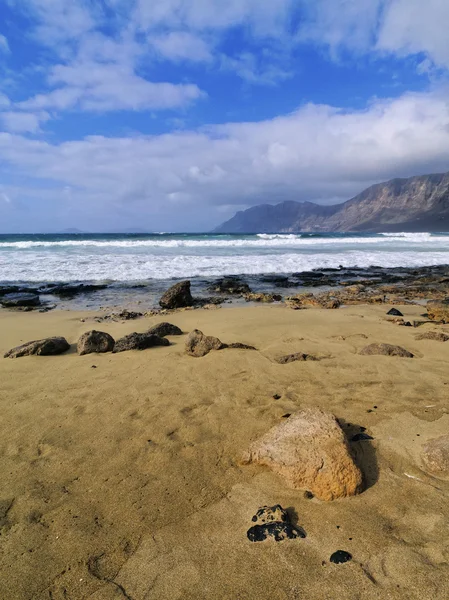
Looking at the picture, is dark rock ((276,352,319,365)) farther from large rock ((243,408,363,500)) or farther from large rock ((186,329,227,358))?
large rock ((243,408,363,500))

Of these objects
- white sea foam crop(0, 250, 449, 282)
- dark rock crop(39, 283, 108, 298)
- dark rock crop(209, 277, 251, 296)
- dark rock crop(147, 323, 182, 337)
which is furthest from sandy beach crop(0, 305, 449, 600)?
white sea foam crop(0, 250, 449, 282)

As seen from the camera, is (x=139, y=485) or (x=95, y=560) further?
(x=139, y=485)

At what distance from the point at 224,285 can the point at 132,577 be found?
1020 centimetres

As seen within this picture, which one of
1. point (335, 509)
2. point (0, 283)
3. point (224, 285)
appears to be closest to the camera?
point (335, 509)

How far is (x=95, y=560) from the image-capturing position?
1.85m

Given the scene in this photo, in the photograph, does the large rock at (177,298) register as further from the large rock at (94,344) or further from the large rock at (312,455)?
the large rock at (312,455)

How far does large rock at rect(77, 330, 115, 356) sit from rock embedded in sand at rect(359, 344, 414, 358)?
366 centimetres

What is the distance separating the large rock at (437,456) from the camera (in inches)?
93.8

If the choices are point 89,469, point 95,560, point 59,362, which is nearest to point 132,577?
point 95,560

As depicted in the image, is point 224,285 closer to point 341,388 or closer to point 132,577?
point 341,388

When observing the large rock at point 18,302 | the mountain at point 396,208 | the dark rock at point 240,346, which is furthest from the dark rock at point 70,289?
the mountain at point 396,208

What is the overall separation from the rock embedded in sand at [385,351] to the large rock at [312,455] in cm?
244

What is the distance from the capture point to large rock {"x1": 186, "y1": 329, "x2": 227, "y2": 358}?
493cm

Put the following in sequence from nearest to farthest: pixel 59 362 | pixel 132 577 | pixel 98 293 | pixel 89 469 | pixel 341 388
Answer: pixel 132 577 → pixel 89 469 → pixel 341 388 → pixel 59 362 → pixel 98 293
